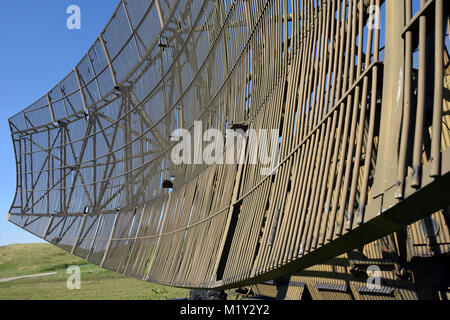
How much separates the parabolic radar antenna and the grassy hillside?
4441 mm

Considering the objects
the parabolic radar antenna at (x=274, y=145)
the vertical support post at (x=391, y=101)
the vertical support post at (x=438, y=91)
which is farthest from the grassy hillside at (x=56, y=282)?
the vertical support post at (x=438, y=91)

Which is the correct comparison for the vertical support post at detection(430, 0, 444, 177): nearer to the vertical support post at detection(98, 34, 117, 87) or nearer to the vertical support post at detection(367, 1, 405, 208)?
the vertical support post at detection(367, 1, 405, 208)

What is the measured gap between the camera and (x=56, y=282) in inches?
1144

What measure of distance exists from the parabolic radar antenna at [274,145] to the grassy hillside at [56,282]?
444cm

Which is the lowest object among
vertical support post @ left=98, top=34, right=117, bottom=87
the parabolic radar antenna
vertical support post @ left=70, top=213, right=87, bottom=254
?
vertical support post @ left=70, top=213, right=87, bottom=254

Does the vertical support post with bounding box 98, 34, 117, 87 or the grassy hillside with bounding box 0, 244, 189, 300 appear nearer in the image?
the vertical support post with bounding box 98, 34, 117, 87

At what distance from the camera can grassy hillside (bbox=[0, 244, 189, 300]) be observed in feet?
71.5

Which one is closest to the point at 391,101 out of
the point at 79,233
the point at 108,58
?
the point at 108,58

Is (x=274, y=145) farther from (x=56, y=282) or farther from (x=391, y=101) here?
(x=56, y=282)

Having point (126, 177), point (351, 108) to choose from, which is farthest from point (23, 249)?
point (351, 108)

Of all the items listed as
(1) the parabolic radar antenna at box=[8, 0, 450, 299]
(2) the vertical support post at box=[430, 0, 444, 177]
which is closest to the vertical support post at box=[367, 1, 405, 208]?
(1) the parabolic radar antenna at box=[8, 0, 450, 299]

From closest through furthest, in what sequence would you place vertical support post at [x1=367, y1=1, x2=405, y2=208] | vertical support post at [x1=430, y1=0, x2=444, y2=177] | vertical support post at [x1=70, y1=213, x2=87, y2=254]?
vertical support post at [x1=430, y1=0, x2=444, y2=177], vertical support post at [x1=367, y1=1, x2=405, y2=208], vertical support post at [x1=70, y1=213, x2=87, y2=254]

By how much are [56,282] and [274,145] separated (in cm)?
2798

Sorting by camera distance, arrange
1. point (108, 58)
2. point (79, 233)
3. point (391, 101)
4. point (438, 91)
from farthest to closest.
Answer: point (79, 233)
point (108, 58)
point (391, 101)
point (438, 91)
